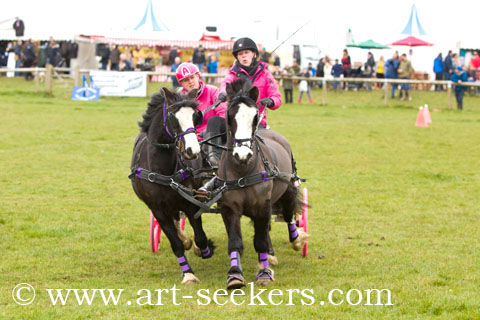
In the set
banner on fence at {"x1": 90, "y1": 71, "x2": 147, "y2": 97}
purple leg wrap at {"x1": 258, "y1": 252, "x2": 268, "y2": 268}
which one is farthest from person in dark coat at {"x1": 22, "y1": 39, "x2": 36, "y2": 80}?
purple leg wrap at {"x1": 258, "y1": 252, "x2": 268, "y2": 268}

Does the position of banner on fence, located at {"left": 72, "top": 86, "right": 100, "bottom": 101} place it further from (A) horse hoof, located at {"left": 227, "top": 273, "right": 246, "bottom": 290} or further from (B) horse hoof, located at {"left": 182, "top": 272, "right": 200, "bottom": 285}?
(A) horse hoof, located at {"left": 227, "top": 273, "right": 246, "bottom": 290}

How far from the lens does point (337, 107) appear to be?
26.4 m

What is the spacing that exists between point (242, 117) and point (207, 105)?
1.69 m

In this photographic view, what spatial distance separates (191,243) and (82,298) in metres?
2.12

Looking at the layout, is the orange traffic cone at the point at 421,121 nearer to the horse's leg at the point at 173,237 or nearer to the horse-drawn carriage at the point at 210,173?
the horse-drawn carriage at the point at 210,173

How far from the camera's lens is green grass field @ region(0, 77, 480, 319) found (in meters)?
5.74

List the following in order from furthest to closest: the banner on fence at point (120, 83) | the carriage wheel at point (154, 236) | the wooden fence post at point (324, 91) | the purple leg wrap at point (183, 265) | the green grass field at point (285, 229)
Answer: the wooden fence post at point (324, 91) < the banner on fence at point (120, 83) < the carriage wheel at point (154, 236) < the purple leg wrap at point (183, 265) < the green grass field at point (285, 229)

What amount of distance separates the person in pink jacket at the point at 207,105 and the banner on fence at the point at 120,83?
1912cm

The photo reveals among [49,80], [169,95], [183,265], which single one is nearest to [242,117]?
[169,95]

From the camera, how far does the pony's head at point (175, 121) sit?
613 centimetres

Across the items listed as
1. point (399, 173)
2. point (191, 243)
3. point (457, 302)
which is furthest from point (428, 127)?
point (457, 302)

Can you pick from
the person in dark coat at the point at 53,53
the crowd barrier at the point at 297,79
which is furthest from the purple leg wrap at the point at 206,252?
the person in dark coat at the point at 53,53

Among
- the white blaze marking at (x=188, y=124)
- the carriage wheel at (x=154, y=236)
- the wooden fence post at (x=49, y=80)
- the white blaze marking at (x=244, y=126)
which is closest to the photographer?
the white blaze marking at (x=244, y=126)

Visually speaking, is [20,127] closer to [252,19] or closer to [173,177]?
[173,177]
